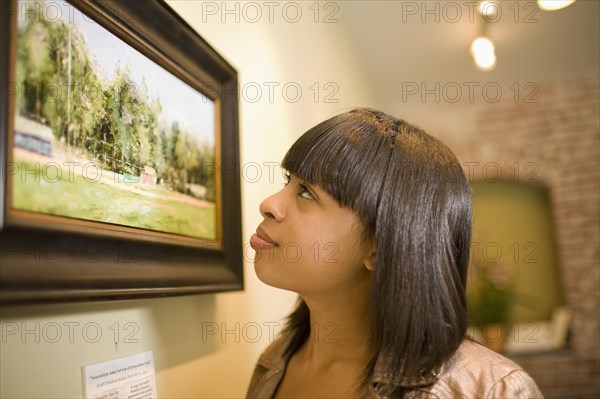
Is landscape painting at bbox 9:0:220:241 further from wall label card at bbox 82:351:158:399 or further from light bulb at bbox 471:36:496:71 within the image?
light bulb at bbox 471:36:496:71

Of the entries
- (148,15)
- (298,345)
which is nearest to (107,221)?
(148,15)

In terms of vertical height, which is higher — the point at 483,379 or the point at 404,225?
the point at 404,225

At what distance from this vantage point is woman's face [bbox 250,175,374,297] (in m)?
1.03

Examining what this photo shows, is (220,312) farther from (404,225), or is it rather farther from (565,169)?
(565,169)

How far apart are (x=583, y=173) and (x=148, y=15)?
3763 mm

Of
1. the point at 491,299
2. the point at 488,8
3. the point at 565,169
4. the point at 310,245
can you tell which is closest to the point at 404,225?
the point at 310,245

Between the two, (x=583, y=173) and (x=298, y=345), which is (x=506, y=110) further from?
(x=298, y=345)

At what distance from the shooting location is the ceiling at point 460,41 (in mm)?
2713

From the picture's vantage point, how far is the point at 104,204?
0.87 metres

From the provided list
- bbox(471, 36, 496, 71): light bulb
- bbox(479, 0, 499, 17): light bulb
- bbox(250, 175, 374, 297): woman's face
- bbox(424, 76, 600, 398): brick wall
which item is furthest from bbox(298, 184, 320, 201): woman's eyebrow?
bbox(424, 76, 600, 398): brick wall

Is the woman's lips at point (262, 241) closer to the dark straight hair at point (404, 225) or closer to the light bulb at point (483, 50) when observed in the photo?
the dark straight hair at point (404, 225)

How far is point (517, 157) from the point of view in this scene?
4.02 m

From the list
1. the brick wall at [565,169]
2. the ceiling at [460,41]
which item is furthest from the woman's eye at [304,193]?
the brick wall at [565,169]

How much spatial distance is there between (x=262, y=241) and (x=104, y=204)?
354mm
